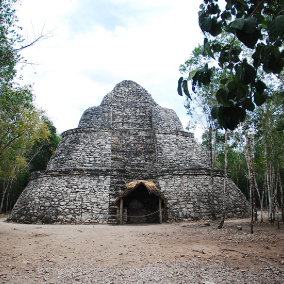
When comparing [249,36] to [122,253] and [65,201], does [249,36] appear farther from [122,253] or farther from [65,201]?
[65,201]

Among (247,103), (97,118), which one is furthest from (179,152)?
(247,103)

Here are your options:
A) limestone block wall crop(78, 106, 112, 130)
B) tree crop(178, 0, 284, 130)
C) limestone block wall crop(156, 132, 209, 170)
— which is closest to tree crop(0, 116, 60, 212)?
limestone block wall crop(78, 106, 112, 130)

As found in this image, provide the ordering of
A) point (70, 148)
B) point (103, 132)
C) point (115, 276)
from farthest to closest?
point (103, 132) → point (70, 148) → point (115, 276)

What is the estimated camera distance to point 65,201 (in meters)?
10.1

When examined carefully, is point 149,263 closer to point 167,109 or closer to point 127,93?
point 167,109

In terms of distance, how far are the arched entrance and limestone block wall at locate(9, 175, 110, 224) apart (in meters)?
0.81

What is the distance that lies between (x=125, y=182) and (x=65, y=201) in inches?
109

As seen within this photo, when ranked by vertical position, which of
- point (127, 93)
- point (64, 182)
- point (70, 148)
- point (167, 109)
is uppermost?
point (127, 93)

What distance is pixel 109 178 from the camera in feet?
36.7

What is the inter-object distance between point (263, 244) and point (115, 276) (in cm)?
356

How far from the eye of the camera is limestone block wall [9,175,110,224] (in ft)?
32.1

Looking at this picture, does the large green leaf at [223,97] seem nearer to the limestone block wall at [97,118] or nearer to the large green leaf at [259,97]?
the large green leaf at [259,97]

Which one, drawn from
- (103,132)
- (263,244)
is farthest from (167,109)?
(263,244)

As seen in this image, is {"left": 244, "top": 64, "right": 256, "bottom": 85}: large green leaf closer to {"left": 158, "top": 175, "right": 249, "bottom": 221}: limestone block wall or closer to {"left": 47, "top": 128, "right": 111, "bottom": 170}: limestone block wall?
{"left": 158, "top": 175, "right": 249, "bottom": 221}: limestone block wall
